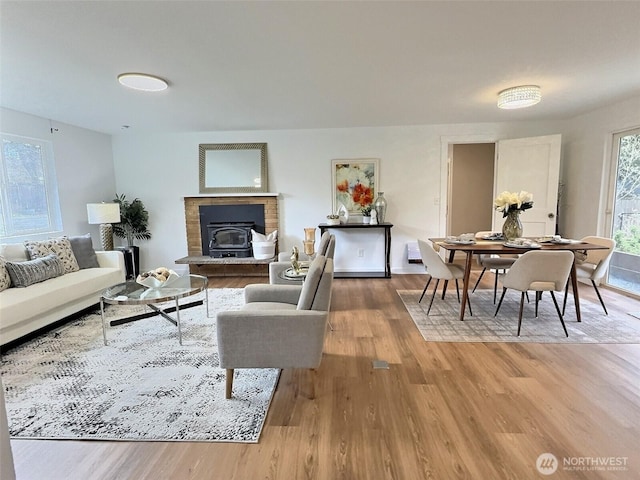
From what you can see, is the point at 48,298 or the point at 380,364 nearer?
the point at 380,364

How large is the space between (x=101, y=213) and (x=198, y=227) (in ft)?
4.48

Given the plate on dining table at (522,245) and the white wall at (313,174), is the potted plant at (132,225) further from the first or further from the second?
the plate on dining table at (522,245)

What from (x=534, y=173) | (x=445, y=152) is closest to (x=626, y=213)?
(x=534, y=173)

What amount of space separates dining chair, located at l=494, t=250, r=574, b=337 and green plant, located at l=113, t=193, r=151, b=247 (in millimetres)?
5366

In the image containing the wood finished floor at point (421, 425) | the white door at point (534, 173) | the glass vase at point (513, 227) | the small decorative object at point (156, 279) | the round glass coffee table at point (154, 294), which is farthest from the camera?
the white door at point (534, 173)

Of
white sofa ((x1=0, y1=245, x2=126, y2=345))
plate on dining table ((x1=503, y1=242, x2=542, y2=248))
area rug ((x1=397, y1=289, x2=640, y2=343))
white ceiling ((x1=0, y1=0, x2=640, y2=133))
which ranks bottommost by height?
area rug ((x1=397, y1=289, x2=640, y2=343))

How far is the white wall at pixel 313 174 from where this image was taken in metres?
5.04

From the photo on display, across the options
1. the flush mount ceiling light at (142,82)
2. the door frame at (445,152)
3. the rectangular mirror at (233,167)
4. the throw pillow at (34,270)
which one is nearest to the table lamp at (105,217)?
the throw pillow at (34,270)

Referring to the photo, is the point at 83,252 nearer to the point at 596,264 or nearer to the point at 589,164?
the point at 596,264

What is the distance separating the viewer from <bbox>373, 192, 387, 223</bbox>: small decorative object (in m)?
4.93

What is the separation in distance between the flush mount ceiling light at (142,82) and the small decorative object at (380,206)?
10.5 ft

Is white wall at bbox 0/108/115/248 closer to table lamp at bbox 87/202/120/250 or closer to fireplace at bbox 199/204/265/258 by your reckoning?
table lamp at bbox 87/202/120/250

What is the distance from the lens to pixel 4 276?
9.48 feet

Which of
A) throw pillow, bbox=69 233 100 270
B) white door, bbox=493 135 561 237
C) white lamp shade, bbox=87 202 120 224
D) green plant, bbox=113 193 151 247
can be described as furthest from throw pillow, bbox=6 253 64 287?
white door, bbox=493 135 561 237
